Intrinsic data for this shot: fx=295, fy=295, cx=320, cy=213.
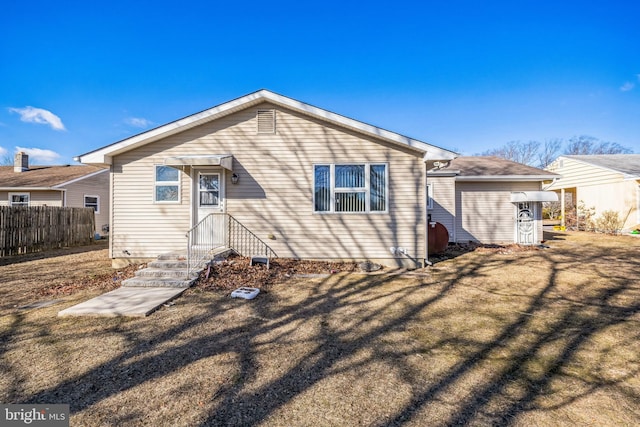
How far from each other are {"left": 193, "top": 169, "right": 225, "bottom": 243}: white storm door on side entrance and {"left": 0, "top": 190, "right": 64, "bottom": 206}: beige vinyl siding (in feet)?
39.7

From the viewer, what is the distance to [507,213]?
40.4ft

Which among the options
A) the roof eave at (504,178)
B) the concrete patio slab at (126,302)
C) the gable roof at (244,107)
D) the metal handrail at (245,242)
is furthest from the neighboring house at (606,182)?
the concrete patio slab at (126,302)

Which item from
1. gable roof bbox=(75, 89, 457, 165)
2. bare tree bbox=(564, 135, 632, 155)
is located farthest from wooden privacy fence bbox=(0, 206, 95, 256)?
bare tree bbox=(564, 135, 632, 155)

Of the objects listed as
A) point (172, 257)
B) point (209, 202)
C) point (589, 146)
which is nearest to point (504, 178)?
point (209, 202)

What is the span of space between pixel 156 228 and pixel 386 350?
7287 mm

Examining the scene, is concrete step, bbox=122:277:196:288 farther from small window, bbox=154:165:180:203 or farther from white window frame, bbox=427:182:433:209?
white window frame, bbox=427:182:433:209

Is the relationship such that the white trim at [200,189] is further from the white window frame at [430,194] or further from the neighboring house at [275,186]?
the white window frame at [430,194]

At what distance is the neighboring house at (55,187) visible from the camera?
15.2m

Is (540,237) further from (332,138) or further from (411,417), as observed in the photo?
(411,417)

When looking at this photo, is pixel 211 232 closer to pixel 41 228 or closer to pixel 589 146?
pixel 41 228

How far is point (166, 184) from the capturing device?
328 inches

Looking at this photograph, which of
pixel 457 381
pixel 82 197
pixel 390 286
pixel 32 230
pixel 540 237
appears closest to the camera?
pixel 457 381

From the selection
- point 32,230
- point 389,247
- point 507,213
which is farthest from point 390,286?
point 32,230

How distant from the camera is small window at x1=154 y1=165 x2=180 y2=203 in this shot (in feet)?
27.3
